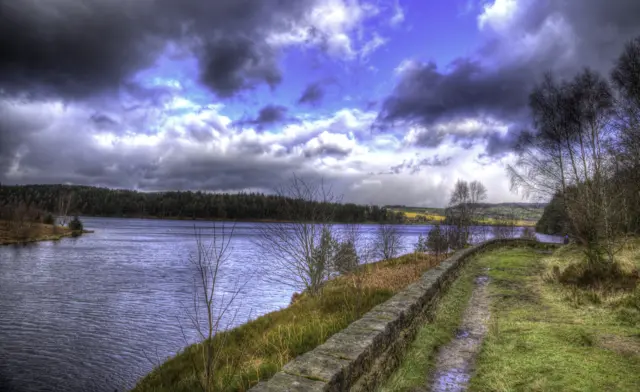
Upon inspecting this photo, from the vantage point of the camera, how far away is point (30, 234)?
173 feet

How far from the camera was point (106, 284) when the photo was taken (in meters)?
22.0

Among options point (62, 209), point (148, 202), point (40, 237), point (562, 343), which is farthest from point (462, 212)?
point (148, 202)

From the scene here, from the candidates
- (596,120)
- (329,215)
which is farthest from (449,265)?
(596,120)

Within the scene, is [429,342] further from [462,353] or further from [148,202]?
[148,202]

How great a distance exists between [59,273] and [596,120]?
3078 centimetres

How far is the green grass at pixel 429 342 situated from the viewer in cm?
456

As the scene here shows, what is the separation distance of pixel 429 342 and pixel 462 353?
542 mm

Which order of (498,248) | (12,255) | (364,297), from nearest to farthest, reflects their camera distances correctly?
(364,297), (498,248), (12,255)

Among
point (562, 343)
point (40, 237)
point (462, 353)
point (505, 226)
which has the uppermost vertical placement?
point (505, 226)

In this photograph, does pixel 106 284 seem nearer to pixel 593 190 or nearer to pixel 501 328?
pixel 501 328

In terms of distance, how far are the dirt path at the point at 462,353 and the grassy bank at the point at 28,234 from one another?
55.9m

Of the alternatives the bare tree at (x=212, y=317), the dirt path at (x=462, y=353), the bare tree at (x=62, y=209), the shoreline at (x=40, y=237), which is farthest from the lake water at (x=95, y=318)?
the bare tree at (x=62, y=209)

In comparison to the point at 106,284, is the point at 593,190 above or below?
above

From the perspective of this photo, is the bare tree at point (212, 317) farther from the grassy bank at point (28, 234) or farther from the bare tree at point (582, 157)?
the grassy bank at point (28, 234)
